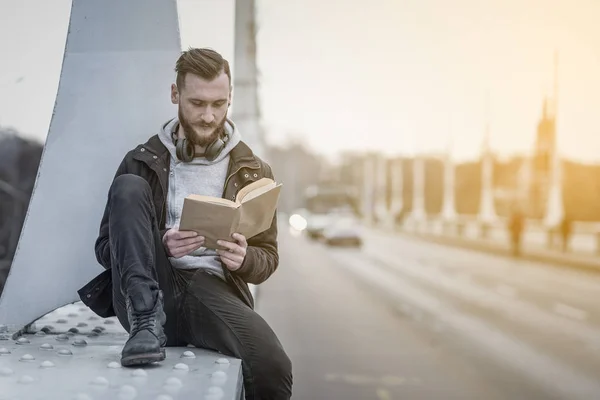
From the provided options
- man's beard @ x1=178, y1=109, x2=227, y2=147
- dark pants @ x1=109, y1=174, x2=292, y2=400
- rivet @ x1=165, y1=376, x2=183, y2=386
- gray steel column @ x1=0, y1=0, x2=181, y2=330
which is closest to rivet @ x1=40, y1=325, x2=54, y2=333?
gray steel column @ x1=0, y1=0, x2=181, y2=330

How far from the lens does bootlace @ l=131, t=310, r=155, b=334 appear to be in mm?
2905

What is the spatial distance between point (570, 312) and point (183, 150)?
544 inches

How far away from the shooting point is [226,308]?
319 cm

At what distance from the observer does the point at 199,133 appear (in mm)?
3309

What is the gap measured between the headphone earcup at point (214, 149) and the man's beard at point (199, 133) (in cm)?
1

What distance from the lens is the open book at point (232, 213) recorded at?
9.82 feet

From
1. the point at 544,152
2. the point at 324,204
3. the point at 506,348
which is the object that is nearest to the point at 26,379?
the point at 506,348

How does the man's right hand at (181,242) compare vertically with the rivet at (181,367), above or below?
above

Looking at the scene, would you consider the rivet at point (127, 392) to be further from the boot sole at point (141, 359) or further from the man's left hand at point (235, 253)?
the man's left hand at point (235, 253)

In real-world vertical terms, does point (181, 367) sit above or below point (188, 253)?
below

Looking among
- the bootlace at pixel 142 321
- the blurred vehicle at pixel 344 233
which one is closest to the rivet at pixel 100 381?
the bootlace at pixel 142 321

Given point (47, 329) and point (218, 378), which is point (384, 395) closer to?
point (47, 329)

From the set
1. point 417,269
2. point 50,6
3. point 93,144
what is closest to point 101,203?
point 93,144

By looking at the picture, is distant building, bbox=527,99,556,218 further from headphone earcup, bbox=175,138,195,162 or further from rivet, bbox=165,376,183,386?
rivet, bbox=165,376,183,386
